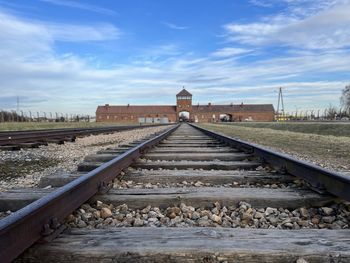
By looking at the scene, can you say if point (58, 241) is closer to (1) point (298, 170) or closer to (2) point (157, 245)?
(2) point (157, 245)

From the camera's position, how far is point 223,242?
2072 millimetres

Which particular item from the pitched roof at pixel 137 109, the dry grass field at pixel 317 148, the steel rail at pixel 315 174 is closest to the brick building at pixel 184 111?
the pitched roof at pixel 137 109

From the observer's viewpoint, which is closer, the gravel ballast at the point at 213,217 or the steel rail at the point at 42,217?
the steel rail at the point at 42,217

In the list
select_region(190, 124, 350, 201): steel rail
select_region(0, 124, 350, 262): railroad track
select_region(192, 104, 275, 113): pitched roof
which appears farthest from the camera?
select_region(192, 104, 275, 113): pitched roof

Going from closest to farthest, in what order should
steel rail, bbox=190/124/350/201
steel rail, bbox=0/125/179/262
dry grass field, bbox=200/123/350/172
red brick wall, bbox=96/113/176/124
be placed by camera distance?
steel rail, bbox=0/125/179/262 → steel rail, bbox=190/124/350/201 → dry grass field, bbox=200/123/350/172 → red brick wall, bbox=96/113/176/124

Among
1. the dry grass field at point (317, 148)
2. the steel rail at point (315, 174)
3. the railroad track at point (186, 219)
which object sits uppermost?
the steel rail at point (315, 174)

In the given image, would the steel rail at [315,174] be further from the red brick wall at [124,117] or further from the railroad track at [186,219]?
the red brick wall at [124,117]

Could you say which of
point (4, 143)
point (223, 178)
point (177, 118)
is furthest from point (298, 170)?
point (177, 118)

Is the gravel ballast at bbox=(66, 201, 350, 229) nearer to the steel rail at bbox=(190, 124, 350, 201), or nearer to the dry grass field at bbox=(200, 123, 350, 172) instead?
the steel rail at bbox=(190, 124, 350, 201)

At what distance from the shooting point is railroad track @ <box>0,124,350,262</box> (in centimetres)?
193

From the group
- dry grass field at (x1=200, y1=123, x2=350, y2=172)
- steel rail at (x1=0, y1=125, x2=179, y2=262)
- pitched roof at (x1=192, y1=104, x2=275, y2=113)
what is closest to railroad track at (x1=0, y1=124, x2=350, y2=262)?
steel rail at (x1=0, y1=125, x2=179, y2=262)

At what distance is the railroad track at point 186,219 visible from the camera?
193 centimetres

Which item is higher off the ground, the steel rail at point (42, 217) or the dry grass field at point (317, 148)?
the steel rail at point (42, 217)

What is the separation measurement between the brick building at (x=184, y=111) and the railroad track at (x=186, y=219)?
111871mm
